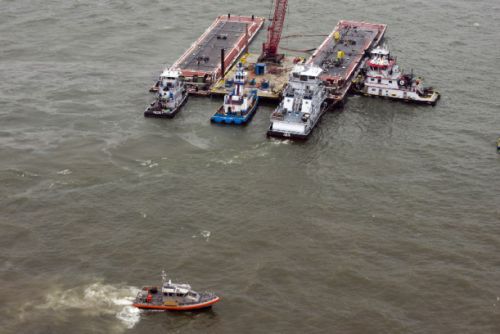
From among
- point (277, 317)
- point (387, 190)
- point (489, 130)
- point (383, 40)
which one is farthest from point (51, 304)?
point (383, 40)

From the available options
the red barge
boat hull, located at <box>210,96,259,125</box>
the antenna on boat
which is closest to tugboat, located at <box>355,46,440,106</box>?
boat hull, located at <box>210,96,259,125</box>

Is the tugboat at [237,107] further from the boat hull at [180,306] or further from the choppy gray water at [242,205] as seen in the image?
the boat hull at [180,306]

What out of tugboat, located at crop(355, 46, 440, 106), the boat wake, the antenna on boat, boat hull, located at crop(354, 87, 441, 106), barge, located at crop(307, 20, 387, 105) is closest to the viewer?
the boat wake

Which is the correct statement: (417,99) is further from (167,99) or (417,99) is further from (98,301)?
(98,301)

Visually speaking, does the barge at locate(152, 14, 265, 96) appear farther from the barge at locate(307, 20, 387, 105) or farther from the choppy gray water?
the barge at locate(307, 20, 387, 105)

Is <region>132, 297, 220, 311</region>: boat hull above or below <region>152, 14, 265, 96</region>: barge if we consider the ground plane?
below

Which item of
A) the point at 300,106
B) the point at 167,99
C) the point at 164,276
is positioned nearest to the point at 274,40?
the point at 300,106

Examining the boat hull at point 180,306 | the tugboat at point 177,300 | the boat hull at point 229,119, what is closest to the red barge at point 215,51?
the boat hull at point 229,119
